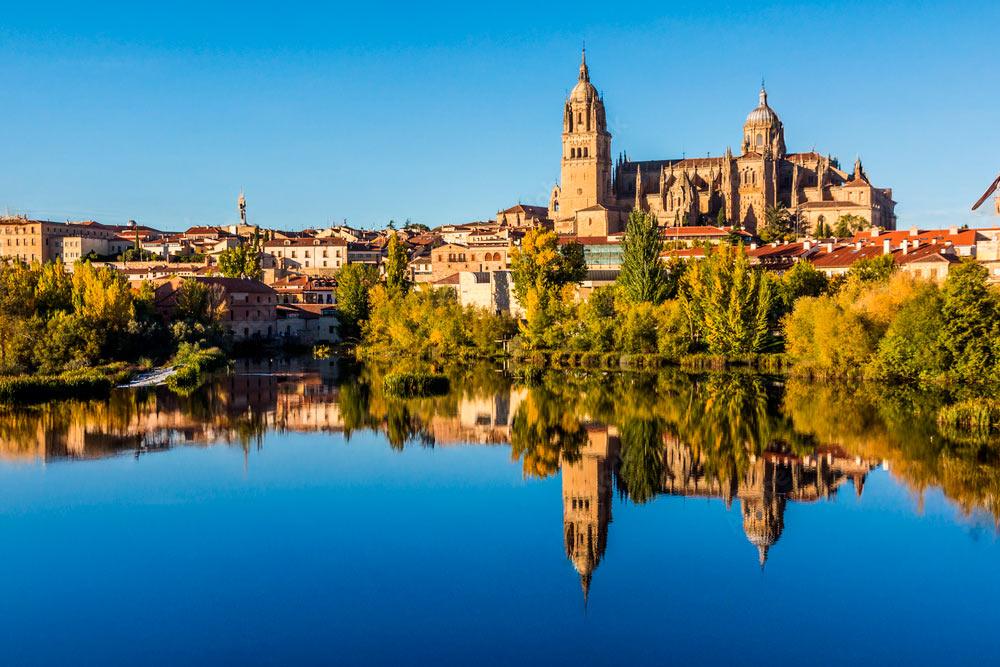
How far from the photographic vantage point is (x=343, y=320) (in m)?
40.7

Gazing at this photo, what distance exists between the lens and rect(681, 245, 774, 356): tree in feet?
94.3

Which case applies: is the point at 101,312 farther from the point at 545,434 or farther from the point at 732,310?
the point at 732,310

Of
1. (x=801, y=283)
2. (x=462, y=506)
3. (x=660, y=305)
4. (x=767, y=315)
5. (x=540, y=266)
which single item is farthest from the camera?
(x=540, y=266)

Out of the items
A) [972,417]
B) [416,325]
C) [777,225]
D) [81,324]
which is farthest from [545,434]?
[777,225]

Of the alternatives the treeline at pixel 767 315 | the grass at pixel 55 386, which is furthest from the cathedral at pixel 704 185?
the grass at pixel 55 386

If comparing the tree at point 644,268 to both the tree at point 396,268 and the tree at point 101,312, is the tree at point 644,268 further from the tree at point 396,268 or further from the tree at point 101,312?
the tree at point 101,312

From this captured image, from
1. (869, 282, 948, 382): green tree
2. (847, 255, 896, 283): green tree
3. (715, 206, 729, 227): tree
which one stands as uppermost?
(715, 206, 729, 227): tree

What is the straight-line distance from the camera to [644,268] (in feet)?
105

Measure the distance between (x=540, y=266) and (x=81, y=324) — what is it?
14284 mm

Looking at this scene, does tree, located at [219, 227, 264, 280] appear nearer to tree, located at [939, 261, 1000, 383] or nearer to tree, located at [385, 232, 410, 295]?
tree, located at [385, 232, 410, 295]

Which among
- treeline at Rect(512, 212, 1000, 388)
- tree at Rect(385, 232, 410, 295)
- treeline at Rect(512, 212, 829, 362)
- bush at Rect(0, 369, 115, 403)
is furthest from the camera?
tree at Rect(385, 232, 410, 295)

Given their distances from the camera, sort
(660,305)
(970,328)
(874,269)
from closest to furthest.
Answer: (970,328) → (660,305) → (874,269)

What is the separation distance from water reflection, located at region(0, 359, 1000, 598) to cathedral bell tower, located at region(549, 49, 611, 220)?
127 feet

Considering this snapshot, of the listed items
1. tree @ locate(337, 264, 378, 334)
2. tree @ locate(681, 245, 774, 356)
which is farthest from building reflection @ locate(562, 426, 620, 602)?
tree @ locate(337, 264, 378, 334)
